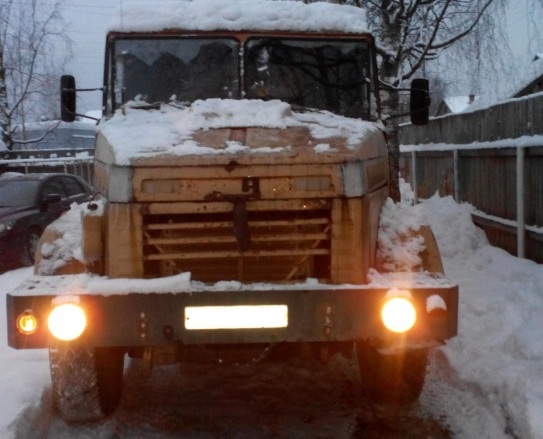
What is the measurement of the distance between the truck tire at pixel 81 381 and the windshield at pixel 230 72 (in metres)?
1.97

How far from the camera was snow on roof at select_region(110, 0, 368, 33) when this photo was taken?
19.4 ft

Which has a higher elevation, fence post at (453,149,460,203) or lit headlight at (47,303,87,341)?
fence post at (453,149,460,203)

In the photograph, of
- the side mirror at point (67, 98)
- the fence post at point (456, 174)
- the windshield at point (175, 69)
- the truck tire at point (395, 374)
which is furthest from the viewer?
the fence post at point (456, 174)

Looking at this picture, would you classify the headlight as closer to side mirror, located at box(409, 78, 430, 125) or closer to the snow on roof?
the snow on roof

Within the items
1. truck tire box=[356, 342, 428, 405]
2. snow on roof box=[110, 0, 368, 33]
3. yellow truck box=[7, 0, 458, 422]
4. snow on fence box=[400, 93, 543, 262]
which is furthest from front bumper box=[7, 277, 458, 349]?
snow on fence box=[400, 93, 543, 262]

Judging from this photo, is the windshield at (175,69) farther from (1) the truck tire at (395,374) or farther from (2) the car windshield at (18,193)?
(2) the car windshield at (18,193)

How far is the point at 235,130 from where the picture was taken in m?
4.99

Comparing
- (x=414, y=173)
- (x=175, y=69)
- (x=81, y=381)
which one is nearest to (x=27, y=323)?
(x=81, y=381)

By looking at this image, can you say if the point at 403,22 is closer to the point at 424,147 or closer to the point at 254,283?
the point at 424,147

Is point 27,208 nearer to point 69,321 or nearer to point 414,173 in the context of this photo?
point 414,173

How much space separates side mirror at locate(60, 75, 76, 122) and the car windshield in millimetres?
6468

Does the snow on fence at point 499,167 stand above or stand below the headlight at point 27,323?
above

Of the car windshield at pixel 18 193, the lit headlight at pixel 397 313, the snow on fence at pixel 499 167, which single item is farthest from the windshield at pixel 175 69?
the car windshield at pixel 18 193

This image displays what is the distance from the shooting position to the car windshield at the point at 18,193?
499 inches
